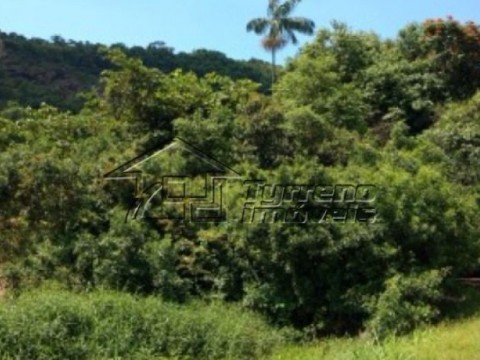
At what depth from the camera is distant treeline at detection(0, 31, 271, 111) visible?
29.2 m

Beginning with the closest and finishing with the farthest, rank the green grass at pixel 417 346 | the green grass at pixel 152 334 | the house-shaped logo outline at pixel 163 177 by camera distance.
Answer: the green grass at pixel 417 346 < the green grass at pixel 152 334 < the house-shaped logo outline at pixel 163 177

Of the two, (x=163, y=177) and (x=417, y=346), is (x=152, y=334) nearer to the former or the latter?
(x=417, y=346)

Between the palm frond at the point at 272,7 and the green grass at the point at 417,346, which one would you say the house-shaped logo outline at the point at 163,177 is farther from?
the palm frond at the point at 272,7

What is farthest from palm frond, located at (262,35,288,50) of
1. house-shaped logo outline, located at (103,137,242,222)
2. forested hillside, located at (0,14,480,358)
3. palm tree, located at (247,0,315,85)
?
house-shaped logo outline, located at (103,137,242,222)

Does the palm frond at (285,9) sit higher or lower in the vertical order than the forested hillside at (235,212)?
higher

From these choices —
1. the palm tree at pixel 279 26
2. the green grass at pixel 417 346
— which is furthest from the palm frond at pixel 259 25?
the green grass at pixel 417 346

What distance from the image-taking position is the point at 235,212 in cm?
1222

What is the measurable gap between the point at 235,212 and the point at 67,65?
77.8 feet

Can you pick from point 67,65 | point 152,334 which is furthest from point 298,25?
point 152,334

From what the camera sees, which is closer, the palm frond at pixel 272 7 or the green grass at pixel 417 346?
the green grass at pixel 417 346

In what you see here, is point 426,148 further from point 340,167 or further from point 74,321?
point 74,321

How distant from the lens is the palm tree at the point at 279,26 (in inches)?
1428

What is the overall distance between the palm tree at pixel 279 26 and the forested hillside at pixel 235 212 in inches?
835

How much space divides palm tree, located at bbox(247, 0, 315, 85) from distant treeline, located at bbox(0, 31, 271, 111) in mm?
1355
